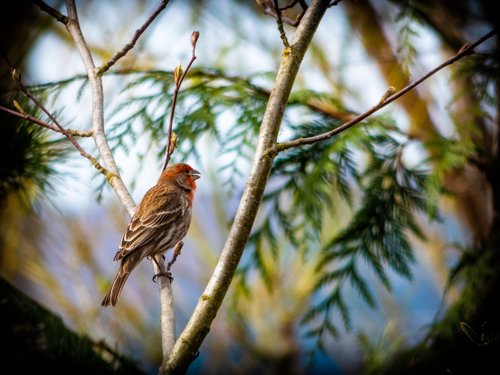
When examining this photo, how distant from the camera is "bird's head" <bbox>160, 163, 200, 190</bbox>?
3939 millimetres

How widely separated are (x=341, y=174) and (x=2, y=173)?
5.99ft

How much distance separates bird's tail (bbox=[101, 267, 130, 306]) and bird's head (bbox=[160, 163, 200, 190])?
995 mm

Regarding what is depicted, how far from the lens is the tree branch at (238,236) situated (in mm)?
1728

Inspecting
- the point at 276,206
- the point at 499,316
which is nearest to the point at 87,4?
the point at 276,206

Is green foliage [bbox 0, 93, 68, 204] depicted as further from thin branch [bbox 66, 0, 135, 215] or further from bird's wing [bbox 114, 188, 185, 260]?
bird's wing [bbox 114, 188, 185, 260]

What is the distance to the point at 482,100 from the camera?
356 cm

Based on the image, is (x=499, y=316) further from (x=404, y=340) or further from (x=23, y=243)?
(x=23, y=243)

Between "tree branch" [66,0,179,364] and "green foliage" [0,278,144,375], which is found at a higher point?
"tree branch" [66,0,179,364]

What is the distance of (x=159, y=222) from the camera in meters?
3.44

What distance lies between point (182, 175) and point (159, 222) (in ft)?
2.09

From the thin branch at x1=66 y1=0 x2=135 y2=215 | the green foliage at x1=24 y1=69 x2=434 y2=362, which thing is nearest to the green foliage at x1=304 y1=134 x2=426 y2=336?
the green foliage at x1=24 y1=69 x2=434 y2=362

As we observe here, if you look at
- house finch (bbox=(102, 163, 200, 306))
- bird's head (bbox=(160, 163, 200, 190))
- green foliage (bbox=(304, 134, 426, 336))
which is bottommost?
green foliage (bbox=(304, 134, 426, 336))

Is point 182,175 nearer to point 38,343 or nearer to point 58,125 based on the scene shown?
point 58,125

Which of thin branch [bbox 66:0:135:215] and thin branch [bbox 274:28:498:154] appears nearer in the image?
thin branch [bbox 274:28:498:154]
